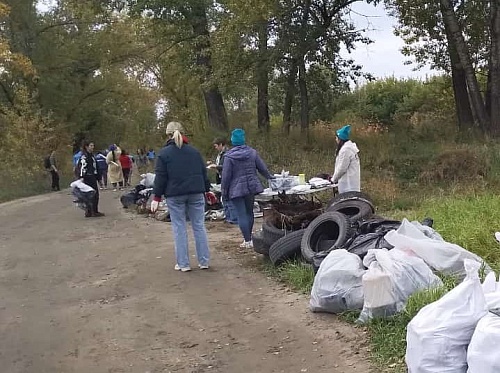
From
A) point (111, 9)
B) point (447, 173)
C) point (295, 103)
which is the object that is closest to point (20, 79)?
point (111, 9)

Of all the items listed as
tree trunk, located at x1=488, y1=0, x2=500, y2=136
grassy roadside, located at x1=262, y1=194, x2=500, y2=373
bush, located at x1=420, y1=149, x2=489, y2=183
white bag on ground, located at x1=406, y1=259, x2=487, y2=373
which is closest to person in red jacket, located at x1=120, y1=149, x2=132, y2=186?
bush, located at x1=420, y1=149, x2=489, y2=183

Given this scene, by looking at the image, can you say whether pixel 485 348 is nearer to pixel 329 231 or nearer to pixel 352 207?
pixel 329 231

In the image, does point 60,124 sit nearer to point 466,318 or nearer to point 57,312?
point 57,312

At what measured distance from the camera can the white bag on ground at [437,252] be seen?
5.78m

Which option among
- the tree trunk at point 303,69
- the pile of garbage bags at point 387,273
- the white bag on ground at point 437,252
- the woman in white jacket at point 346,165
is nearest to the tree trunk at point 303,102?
the tree trunk at point 303,69

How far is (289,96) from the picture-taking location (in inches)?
901

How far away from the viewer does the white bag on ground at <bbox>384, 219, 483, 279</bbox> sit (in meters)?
5.78

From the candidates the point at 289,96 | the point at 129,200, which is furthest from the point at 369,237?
the point at 289,96

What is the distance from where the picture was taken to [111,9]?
27.1m

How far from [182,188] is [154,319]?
2179 mm

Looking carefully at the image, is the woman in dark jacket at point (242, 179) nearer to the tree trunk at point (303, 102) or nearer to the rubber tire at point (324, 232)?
the rubber tire at point (324, 232)

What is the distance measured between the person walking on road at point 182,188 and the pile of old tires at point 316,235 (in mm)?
819

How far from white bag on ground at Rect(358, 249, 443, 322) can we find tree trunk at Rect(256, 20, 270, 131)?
50.1ft

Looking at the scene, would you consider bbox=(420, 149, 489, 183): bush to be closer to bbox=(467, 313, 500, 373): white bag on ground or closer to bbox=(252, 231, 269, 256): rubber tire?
bbox=(252, 231, 269, 256): rubber tire
